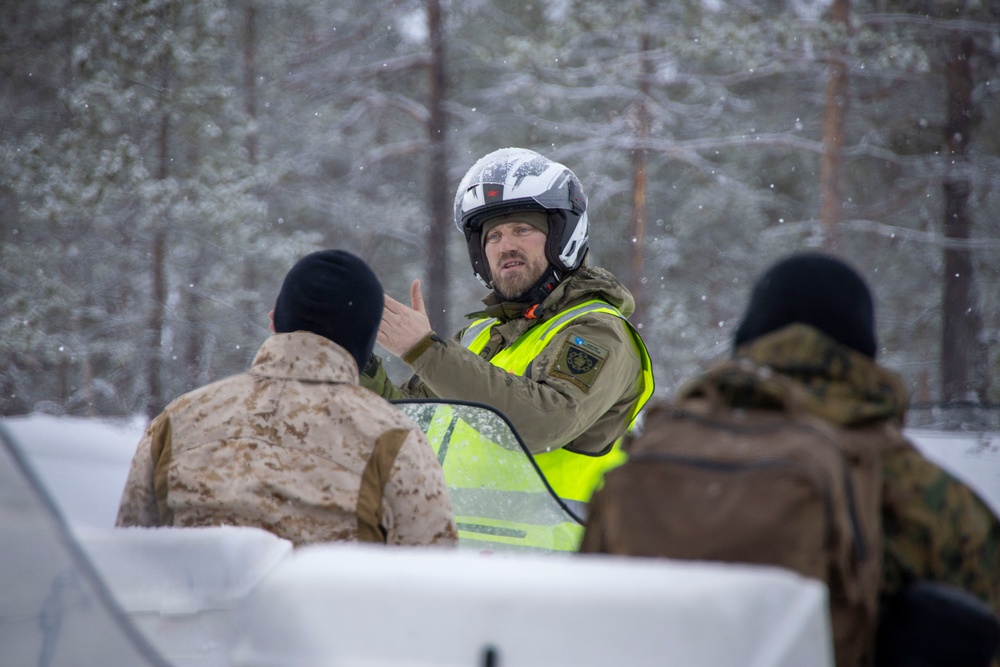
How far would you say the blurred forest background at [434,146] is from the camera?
43.9ft

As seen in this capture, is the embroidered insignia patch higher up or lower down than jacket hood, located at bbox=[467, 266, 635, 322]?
lower down

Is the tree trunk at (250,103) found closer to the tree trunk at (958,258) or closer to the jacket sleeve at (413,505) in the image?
the tree trunk at (958,258)

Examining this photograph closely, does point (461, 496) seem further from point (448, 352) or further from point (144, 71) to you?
point (144, 71)

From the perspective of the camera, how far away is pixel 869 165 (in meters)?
15.7

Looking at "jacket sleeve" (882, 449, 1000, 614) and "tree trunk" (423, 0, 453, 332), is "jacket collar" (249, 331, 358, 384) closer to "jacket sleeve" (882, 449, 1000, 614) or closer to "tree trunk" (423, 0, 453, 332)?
"jacket sleeve" (882, 449, 1000, 614)

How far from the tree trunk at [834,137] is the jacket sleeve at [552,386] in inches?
417

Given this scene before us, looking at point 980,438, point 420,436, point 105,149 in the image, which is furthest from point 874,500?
point 105,149

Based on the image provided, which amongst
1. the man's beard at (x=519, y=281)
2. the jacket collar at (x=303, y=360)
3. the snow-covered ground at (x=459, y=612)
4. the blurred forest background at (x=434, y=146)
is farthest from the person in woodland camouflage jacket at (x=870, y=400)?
the blurred forest background at (x=434, y=146)

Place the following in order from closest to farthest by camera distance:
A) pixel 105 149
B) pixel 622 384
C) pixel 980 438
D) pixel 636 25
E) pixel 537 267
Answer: pixel 622 384 → pixel 537 267 → pixel 980 438 → pixel 105 149 → pixel 636 25

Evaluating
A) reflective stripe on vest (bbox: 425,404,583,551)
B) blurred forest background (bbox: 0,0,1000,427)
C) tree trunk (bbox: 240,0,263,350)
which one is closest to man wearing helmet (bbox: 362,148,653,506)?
reflective stripe on vest (bbox: 425,404,583,551)

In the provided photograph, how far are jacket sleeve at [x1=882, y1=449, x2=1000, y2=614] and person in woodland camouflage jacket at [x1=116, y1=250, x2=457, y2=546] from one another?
93 centimetres

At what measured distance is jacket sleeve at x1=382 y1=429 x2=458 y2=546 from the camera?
2.04 metres

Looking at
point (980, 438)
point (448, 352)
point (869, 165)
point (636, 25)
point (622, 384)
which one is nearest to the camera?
point (448, 352)

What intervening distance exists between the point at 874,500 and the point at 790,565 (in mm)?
216
